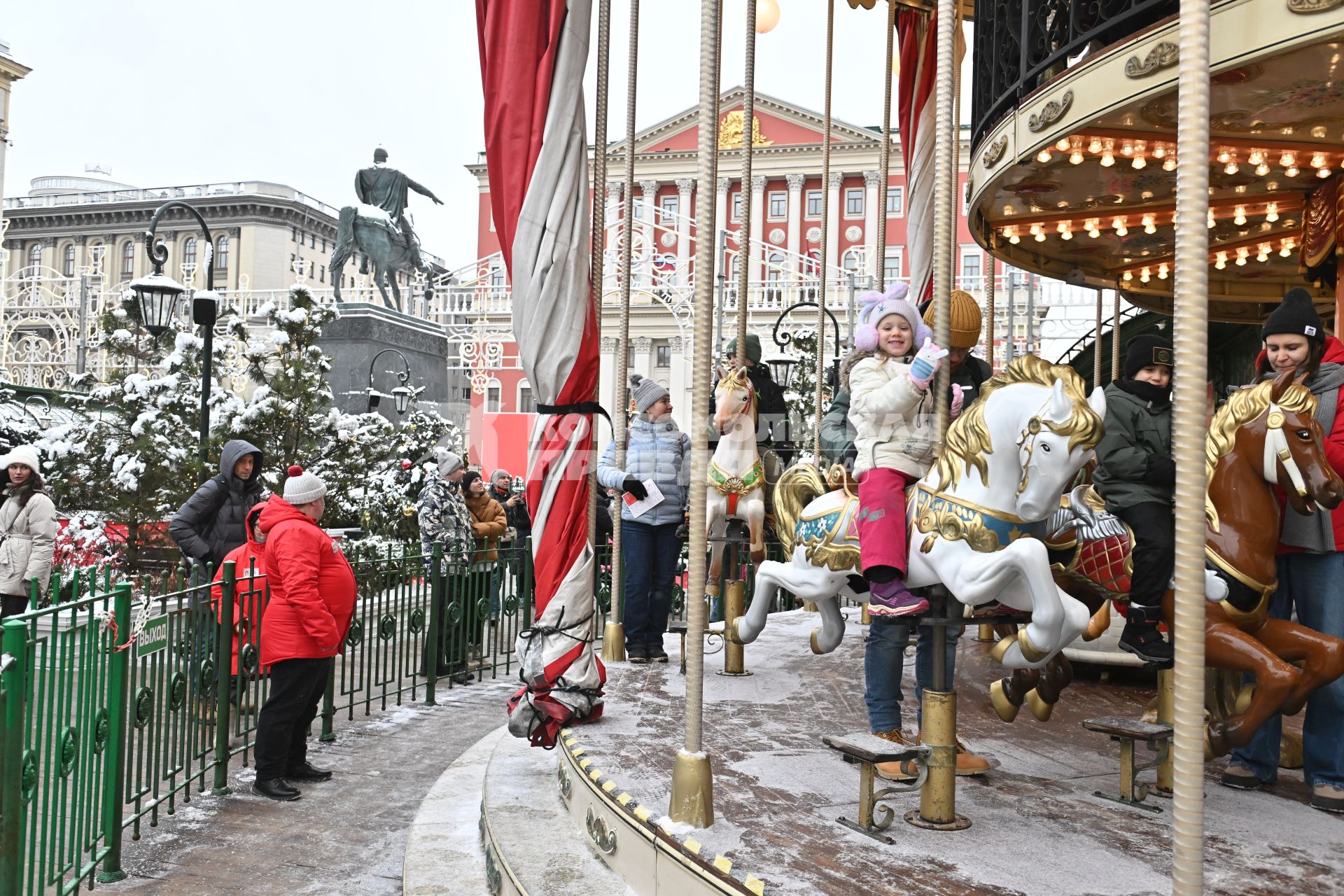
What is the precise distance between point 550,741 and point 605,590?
15.0 ft

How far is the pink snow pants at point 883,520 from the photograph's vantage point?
392 cm

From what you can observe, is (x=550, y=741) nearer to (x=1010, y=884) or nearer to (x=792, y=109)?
(x=1010, y=884)

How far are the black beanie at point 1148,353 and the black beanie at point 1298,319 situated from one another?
0.36 m

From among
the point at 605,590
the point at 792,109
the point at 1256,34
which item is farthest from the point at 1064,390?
the point at 792,109

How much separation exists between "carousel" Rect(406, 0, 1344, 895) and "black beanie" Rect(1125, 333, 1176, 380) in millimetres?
317

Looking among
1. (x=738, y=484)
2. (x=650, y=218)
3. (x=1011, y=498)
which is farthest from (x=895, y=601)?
(x=650, y=218)

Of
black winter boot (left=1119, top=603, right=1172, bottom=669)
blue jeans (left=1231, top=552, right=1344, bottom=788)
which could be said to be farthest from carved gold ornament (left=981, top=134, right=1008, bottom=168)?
black winter boot (left=1119, top=603, right=1172, bottom=669)

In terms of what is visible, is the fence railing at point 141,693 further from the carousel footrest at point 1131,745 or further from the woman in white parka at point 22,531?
the carousel footrest at point 1131,745

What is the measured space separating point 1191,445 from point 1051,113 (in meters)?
A: 3.51

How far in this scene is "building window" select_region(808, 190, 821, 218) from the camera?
5550cm

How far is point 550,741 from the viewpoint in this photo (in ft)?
15.8

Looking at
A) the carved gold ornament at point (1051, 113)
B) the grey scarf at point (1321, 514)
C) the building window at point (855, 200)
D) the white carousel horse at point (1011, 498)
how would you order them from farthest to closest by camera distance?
the building window at point (855, 200) → the carved gold ornament at point (1051, 113) → the grey scarf at point (1321, 514) → the white carousel horse at point (1011, 498)

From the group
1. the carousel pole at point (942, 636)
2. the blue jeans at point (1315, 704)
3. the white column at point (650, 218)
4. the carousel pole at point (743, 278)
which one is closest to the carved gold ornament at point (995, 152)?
the carousel pole at point (743, 278)

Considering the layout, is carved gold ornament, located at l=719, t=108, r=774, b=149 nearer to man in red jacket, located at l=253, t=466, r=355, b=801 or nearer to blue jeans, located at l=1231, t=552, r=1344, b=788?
man in red jacket, located at l=253, t=466, r=355, b=801
